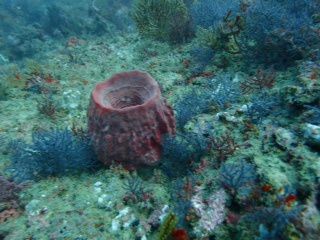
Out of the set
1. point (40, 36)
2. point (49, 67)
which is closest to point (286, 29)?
point (49, 67)

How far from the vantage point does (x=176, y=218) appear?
119 inches

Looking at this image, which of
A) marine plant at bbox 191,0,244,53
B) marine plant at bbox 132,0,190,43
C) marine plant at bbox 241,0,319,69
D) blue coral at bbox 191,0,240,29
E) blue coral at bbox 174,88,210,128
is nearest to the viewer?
blue coral at bbox 174,88,210,128

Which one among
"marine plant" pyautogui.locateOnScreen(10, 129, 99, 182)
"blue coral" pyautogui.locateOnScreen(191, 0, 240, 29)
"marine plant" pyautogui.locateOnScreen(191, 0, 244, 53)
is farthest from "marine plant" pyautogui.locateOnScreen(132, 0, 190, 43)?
"marine plant" pyautogui.locateOnScreen(10, 129, 99, 182)

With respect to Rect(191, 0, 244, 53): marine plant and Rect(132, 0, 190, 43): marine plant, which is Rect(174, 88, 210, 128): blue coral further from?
Rect(132, 0, 190, 43): marine plant

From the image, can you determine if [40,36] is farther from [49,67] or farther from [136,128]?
[136,128]

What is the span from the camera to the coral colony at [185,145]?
306 cm

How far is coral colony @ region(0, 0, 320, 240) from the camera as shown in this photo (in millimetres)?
3059

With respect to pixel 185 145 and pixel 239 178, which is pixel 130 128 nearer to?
pixel 185 145

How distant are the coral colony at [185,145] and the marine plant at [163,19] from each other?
128cm

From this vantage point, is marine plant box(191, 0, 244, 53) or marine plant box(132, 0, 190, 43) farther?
marine plant box(132, 0, 190, 43)

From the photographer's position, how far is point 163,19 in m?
8.73

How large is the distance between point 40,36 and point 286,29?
468 inches

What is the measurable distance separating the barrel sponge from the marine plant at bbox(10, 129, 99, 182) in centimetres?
25

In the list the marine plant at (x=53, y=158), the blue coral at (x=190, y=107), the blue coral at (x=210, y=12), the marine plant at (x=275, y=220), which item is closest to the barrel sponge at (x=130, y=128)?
the marine plant at (x=53, y=158)
